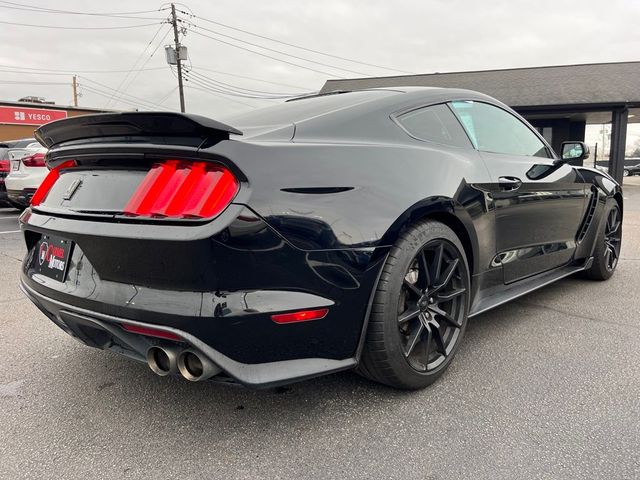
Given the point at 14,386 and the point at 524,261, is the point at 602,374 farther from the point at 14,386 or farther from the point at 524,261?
the point at 14,386

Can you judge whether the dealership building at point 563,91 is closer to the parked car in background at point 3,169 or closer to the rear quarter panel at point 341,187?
the parked car in background at point 3,169

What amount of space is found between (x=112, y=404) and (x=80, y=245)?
2.58 ft

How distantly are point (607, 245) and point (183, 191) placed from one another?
3.95 metres

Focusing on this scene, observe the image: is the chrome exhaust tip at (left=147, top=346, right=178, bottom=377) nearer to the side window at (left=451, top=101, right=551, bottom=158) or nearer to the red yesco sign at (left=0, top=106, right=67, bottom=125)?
the side window at (left=451, top=101, right=551, bottom=158)

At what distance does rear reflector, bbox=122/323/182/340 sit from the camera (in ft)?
5.66

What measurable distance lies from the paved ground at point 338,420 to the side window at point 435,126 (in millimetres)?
1214

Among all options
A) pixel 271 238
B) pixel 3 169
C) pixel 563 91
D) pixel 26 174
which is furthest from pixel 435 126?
pixel 563 91

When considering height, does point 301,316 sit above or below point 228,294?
below

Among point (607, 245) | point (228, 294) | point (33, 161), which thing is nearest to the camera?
point (228, 294)

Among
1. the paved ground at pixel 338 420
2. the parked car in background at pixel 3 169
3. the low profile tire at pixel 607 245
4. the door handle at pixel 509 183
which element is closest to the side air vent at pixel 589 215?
the low profile tire at pixel 607 245

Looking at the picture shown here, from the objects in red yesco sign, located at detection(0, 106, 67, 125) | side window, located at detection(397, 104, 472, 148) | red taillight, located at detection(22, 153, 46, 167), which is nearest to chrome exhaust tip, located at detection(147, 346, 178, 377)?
side window, located at detection(397, 104, 472, 148)

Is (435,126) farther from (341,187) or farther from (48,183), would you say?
(48,183)

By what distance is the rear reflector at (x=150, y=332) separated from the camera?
173 centimetres

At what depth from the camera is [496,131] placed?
123 inches
